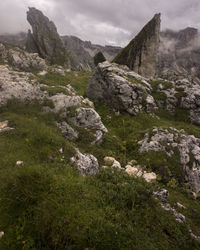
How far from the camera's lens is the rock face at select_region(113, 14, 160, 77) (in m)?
49.8

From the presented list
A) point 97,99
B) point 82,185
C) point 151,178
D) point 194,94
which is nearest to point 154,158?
point 151,178

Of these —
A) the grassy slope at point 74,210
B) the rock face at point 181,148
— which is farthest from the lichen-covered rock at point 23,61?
the grassy slope at point 74,210

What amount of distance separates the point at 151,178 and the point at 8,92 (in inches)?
584

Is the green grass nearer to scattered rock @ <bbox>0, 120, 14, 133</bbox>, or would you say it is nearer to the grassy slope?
the grassy slope

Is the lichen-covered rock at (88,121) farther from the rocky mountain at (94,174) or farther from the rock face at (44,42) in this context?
the rock face at (44,42)

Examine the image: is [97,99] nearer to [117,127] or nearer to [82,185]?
[117,127]

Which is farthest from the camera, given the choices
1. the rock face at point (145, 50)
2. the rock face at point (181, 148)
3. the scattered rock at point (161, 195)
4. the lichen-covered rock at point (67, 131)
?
the rock face at point (145, 50)

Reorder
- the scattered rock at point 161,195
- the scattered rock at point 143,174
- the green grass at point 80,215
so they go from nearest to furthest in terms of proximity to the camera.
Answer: the green grass at point 80,215 → the scattered rock at point 161,195 → the scattered rock at point 143,174

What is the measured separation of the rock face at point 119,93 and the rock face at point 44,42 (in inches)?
2066

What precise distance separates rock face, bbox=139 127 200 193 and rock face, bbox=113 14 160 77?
41.4 m

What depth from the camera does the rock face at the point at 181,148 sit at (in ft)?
38.8

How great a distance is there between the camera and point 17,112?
13141 millimetres

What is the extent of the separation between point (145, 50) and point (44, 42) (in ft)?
156

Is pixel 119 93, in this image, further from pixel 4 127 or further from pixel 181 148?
pixel 4 127
